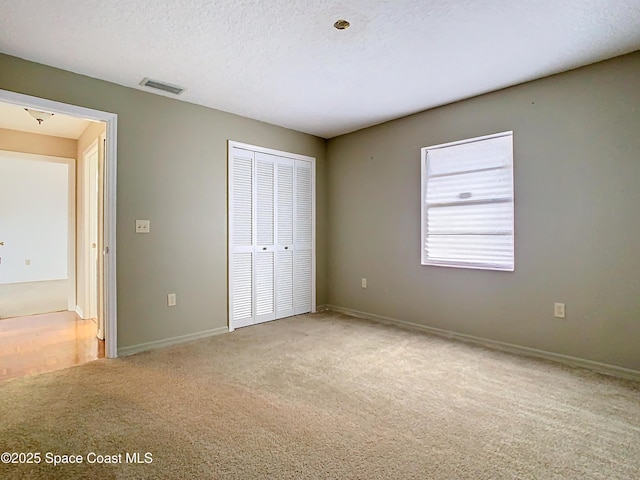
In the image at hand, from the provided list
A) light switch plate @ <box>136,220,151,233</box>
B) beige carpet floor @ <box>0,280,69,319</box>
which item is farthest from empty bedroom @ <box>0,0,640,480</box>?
beige carpet floor @ <box>0,280,69,319</box>

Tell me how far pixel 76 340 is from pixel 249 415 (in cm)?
252

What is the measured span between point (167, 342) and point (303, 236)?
209 centimetres

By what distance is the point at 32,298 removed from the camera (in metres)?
5.68

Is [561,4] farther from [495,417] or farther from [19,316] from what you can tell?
[19,316]

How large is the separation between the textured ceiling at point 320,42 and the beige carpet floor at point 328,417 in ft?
7.80

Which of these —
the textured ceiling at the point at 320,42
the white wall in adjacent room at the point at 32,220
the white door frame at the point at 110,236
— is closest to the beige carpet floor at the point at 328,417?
the white door frame at the point at 110,236

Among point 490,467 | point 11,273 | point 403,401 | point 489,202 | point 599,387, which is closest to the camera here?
point 490,467

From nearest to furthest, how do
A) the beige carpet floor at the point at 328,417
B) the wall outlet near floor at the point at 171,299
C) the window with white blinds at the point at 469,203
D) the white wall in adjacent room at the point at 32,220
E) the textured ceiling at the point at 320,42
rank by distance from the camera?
the beige carpet floor at the point at 328,417 < the textured ceiling at the point at 320,42 < the window with white blinds at the point at 469,203 < the wall outlet near floor at the point at 171,299 < the white wall in adjacent room at the point at 32,220

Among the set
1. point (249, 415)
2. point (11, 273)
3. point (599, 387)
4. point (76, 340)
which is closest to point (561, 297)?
point (599, 387)

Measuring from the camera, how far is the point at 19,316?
15.0 feet

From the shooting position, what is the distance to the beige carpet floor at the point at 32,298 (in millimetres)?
4887

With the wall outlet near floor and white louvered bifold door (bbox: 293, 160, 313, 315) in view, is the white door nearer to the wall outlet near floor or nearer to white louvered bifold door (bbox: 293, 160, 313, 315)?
the wall outlet near floor

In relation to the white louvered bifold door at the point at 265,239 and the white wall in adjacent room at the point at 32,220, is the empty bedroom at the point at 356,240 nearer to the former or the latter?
the white louvered bifold door at the point at 265,239

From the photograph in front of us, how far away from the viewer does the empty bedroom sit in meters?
1.88
